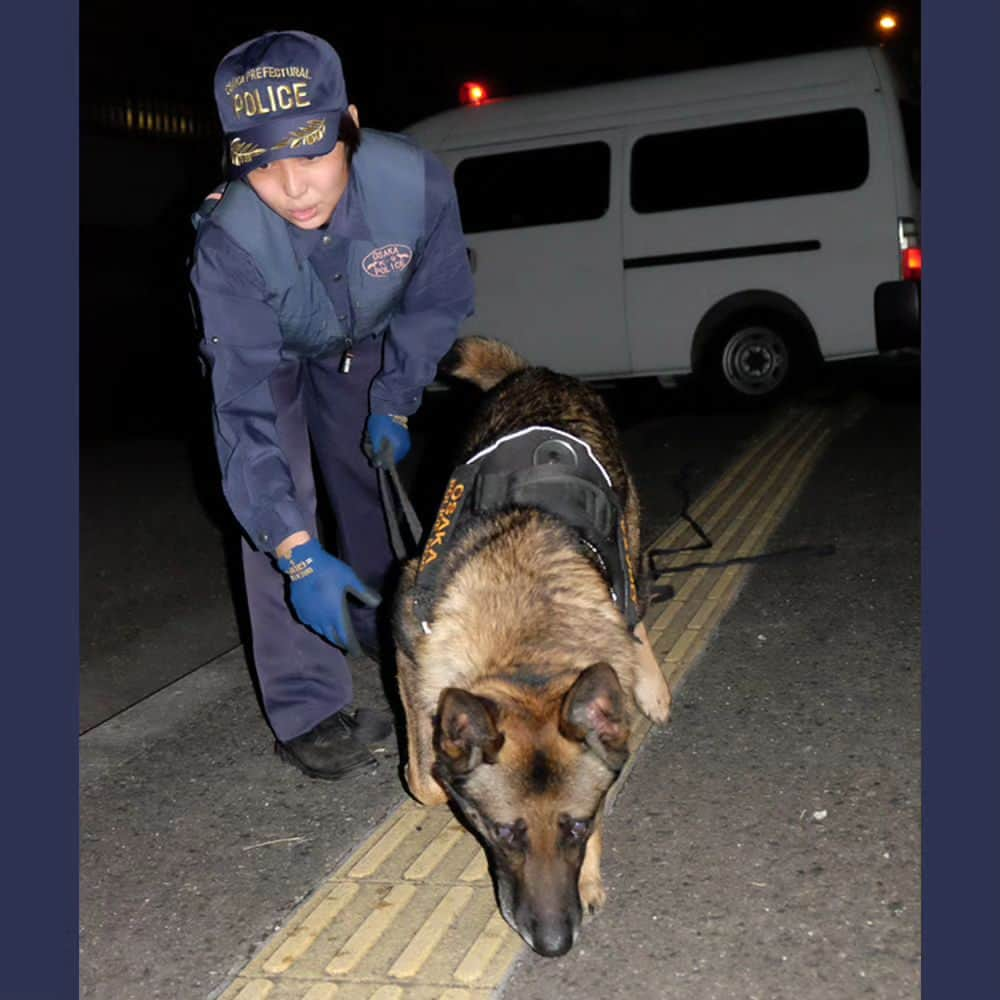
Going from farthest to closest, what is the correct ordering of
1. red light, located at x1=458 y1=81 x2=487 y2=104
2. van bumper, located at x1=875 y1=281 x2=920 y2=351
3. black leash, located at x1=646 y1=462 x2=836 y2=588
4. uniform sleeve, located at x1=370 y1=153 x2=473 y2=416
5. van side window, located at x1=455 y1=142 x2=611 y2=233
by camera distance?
1. red light, located at x1=458 y1=81 x2=487 y2=104
2. van side window, located at x1=455 y1=142 x2=611 y2=233
3. van bumper, located at x1=875 y1=281 x2=920 y2=351
4. black leash, located at x1=646 y1=462 x2=836 y2=588
5. uniform sleeve, located at x1=370 y1=153 x2=473 y2=416

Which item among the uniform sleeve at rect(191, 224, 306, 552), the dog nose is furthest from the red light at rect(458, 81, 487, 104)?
the dog nose

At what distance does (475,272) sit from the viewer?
10703 mm

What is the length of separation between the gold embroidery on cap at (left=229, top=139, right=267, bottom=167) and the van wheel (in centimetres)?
760

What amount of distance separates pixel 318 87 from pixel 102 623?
11.3 feet

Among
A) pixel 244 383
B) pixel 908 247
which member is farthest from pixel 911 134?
pixel 244 383

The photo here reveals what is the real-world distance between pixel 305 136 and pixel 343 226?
17.2 inches

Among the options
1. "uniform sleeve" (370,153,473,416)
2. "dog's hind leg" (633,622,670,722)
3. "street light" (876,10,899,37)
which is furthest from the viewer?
"street light" (876,10,899,37)

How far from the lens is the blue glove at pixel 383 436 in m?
4.08

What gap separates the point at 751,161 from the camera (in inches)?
389

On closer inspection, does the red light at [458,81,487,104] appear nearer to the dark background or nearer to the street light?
the dark background

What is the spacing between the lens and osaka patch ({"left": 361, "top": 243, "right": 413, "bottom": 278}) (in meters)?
3.74

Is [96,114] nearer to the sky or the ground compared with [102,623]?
nearer to the sky

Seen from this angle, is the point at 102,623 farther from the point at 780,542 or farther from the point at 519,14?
the point at 519,14

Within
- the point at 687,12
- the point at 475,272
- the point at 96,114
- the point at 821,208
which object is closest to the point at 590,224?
the point at 475,272
